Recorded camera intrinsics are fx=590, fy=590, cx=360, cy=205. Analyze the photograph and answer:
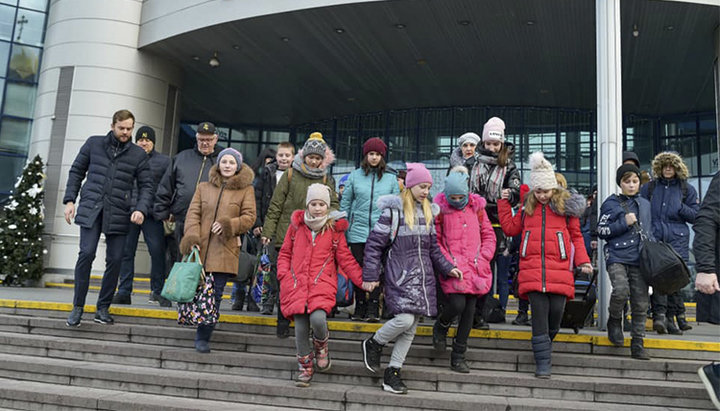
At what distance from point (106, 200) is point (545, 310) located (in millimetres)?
4407

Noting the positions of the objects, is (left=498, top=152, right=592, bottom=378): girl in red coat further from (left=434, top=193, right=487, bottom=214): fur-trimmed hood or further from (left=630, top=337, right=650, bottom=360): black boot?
(left=630, top=337, right=650, bottom=360): black boot

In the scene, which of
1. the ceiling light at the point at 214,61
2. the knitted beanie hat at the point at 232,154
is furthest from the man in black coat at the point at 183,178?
the ceiling light at the point at 214,61

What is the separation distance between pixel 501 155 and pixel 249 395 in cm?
333

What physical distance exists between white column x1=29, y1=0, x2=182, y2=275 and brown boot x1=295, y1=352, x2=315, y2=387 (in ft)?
33.9

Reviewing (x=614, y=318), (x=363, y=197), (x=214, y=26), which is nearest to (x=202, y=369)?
(x=363, y=197)

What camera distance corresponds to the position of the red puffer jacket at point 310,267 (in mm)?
4852

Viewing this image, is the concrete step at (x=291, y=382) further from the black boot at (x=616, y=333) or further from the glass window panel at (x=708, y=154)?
the glass window panel at (x=708, y=154)

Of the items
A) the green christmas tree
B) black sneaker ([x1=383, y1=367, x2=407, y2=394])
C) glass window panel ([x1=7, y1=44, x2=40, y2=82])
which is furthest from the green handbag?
glass window panel ([x1=7, y1=44, x2=40, y2=82])

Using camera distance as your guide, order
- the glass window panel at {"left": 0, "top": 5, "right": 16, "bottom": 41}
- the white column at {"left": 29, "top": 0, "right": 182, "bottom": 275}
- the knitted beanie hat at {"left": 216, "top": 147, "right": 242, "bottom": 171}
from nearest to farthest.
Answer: the knitted beanie hat at {"left": 216, "top": 147, "right": 242, "bottom": 171} < the white column at {"left": 29, "top": 0, "right": 182, "bottom": 275} < the glass window panel at {"left": 0, "top": 5, "right": 16, "bottom": 41}

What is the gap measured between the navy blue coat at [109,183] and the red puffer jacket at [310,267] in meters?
1.97

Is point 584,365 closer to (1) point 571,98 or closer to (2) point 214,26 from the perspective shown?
(2) point 214,26

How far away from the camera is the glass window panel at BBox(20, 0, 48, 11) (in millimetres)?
16859

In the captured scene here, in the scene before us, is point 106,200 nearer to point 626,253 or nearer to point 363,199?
point 363,199

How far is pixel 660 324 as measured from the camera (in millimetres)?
6301
